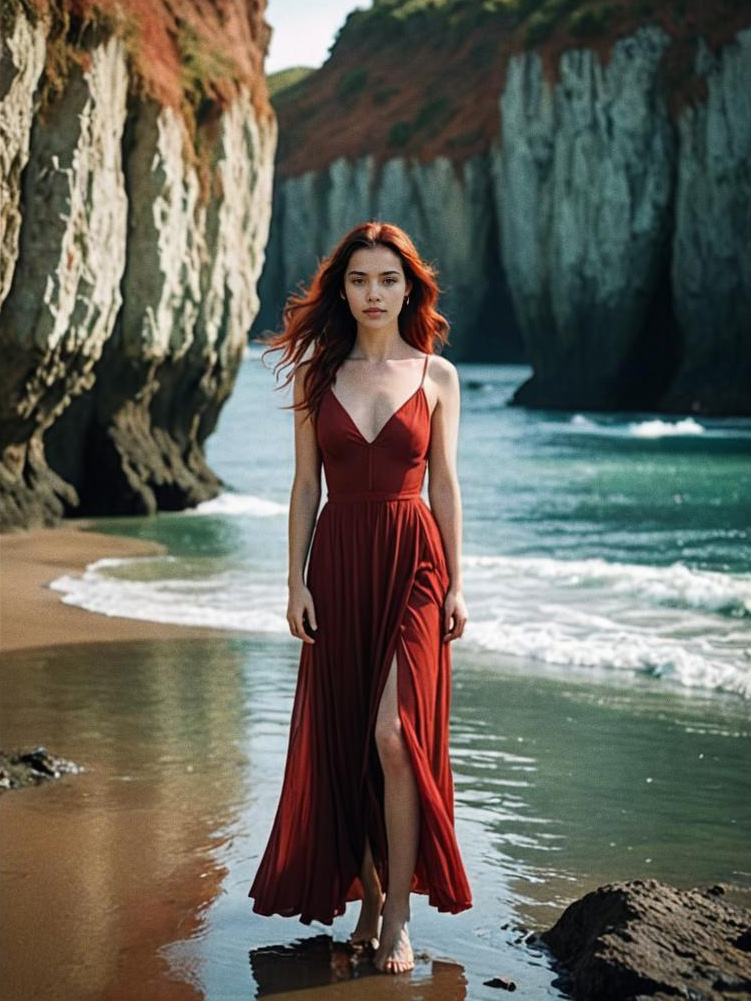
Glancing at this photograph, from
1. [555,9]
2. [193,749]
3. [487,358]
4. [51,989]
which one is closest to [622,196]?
[555,9]

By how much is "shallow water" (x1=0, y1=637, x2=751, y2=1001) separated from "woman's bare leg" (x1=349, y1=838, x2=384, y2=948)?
92 millimetres

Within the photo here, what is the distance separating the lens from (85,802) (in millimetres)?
6719

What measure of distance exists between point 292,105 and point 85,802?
9698cm

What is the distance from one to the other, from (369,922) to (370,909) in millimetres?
43

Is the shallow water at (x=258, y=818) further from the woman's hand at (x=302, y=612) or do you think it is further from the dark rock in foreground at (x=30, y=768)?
the woman's hand at (x=302, y=612)

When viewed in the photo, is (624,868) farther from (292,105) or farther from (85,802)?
(292,105)

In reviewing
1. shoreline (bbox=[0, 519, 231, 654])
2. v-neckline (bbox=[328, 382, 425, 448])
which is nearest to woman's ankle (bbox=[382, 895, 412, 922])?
v-neckline (bbox=[328, 382, 425, 448])

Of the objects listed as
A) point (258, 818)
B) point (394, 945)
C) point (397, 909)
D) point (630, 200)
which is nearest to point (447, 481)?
point (397, 909)

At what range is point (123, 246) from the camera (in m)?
20.5

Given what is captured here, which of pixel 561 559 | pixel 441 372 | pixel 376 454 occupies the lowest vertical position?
pixel 561 559

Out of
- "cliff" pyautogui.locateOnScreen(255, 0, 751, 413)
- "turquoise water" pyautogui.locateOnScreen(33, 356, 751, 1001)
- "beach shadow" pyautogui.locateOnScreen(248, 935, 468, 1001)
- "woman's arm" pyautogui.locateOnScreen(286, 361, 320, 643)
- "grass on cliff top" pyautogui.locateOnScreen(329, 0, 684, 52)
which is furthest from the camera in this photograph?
"grass on cliff top" pyautogui.locateOnScreen(329, 0, 684, 52)

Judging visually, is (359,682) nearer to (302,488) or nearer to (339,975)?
(302,488)

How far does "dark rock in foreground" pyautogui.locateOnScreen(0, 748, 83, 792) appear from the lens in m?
6.93

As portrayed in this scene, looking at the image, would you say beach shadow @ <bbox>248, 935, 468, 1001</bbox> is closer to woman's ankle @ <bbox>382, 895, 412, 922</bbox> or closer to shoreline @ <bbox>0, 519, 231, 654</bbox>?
woman's ankle @ <bbox>382, 895, 412, 922</bbox>
